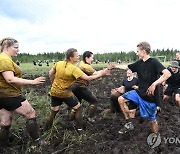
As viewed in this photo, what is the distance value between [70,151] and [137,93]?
1742 millimetres

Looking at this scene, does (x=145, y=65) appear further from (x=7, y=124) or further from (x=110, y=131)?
(x=7, y=124)

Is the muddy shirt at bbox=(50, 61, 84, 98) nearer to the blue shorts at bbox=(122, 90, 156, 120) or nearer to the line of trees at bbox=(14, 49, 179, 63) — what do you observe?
the blue shorts at bbox=(122, 90, 156, 120)

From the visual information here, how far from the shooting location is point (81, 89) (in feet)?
25.7

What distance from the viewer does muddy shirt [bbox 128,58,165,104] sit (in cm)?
614

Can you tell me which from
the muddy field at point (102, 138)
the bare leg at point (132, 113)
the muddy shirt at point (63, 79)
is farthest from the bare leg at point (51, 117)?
the bare leg at point (132, 113)

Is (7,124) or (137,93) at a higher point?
(137,93)

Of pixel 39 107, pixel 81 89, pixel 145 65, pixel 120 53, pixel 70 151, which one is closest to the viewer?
pixel 70 151

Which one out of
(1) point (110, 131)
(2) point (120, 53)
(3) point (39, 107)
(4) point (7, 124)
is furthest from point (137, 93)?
(2) point (120, 53)

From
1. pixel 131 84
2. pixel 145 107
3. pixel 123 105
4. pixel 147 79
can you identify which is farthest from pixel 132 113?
pixel 131 84

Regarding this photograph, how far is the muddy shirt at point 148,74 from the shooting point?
6.14 m

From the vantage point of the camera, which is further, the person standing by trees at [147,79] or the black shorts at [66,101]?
the black shorts at [66,101]

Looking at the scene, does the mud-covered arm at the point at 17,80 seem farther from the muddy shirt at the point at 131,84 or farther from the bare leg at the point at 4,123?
the muddy shirt at the point at 131,84

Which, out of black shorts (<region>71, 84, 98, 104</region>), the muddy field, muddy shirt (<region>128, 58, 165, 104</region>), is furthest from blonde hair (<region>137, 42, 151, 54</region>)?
black shorts (<region>71, 84, 98, 104</region>)

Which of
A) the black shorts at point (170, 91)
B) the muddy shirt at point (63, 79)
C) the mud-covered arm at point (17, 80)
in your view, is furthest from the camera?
the black shorts at point (170, 91)
